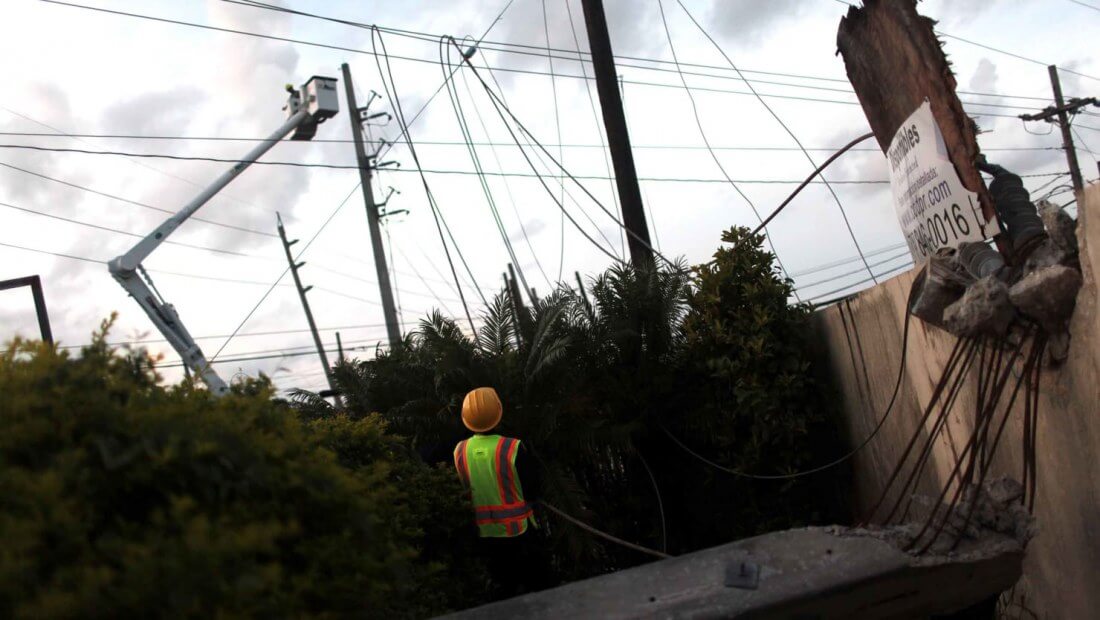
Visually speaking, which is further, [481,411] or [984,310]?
[481,411]

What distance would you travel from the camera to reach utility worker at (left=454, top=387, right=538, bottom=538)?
6.27 meters

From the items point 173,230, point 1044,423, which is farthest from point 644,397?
point 173,230

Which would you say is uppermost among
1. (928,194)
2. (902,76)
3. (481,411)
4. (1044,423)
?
(902,76)

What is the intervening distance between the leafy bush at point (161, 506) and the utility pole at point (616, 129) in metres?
7.31

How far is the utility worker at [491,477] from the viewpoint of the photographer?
20.6ft

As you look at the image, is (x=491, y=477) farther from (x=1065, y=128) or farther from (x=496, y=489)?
(x=1065, y=128)

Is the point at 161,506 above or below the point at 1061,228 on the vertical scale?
below

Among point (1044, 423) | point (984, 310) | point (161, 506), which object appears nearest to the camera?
point (161, 506)

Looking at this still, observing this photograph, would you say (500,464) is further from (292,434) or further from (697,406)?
(292,434)

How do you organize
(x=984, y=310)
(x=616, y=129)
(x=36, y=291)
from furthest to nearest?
1. (x=616, y=129)
2. (x=36, y=291)
3. (x=984, y=310)

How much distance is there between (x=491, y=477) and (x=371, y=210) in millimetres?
19753

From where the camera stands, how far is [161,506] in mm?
2426

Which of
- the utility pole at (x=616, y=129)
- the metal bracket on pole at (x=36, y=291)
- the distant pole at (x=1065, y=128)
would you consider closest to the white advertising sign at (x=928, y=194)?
the utility pole at (x=616, y=129)

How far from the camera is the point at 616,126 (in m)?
10.5
